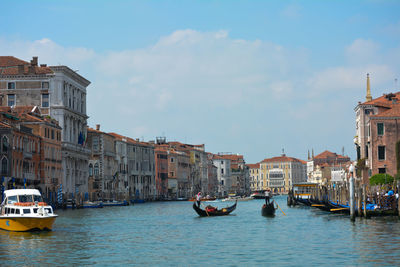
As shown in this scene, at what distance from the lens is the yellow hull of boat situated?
28.7 m

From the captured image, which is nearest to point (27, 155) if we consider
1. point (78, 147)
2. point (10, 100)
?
point (10, 100)

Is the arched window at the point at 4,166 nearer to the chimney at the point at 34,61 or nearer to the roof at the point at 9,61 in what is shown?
the roof at the point at 9,61

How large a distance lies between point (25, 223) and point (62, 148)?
39.5 m

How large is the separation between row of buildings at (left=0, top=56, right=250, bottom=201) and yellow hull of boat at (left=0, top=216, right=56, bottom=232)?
17.5 meters

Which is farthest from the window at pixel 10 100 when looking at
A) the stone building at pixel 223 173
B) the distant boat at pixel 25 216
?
the stone building at pixel 223 173

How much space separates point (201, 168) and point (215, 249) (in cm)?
11715

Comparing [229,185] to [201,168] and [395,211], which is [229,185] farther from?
[395,211]

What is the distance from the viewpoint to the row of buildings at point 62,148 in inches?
2114

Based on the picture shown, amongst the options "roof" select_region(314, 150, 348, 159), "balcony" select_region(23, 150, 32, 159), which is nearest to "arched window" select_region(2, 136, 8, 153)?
"balcony" select_region(23, 150, 32, 159)

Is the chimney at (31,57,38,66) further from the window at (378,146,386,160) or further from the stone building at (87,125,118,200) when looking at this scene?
the window at (378,146,386,160)

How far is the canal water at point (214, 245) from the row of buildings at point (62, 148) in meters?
18.9

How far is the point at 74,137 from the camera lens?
246 ft

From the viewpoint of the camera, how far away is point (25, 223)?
28750 millimetres

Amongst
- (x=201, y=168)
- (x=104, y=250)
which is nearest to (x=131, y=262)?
(x=104, y=250)
